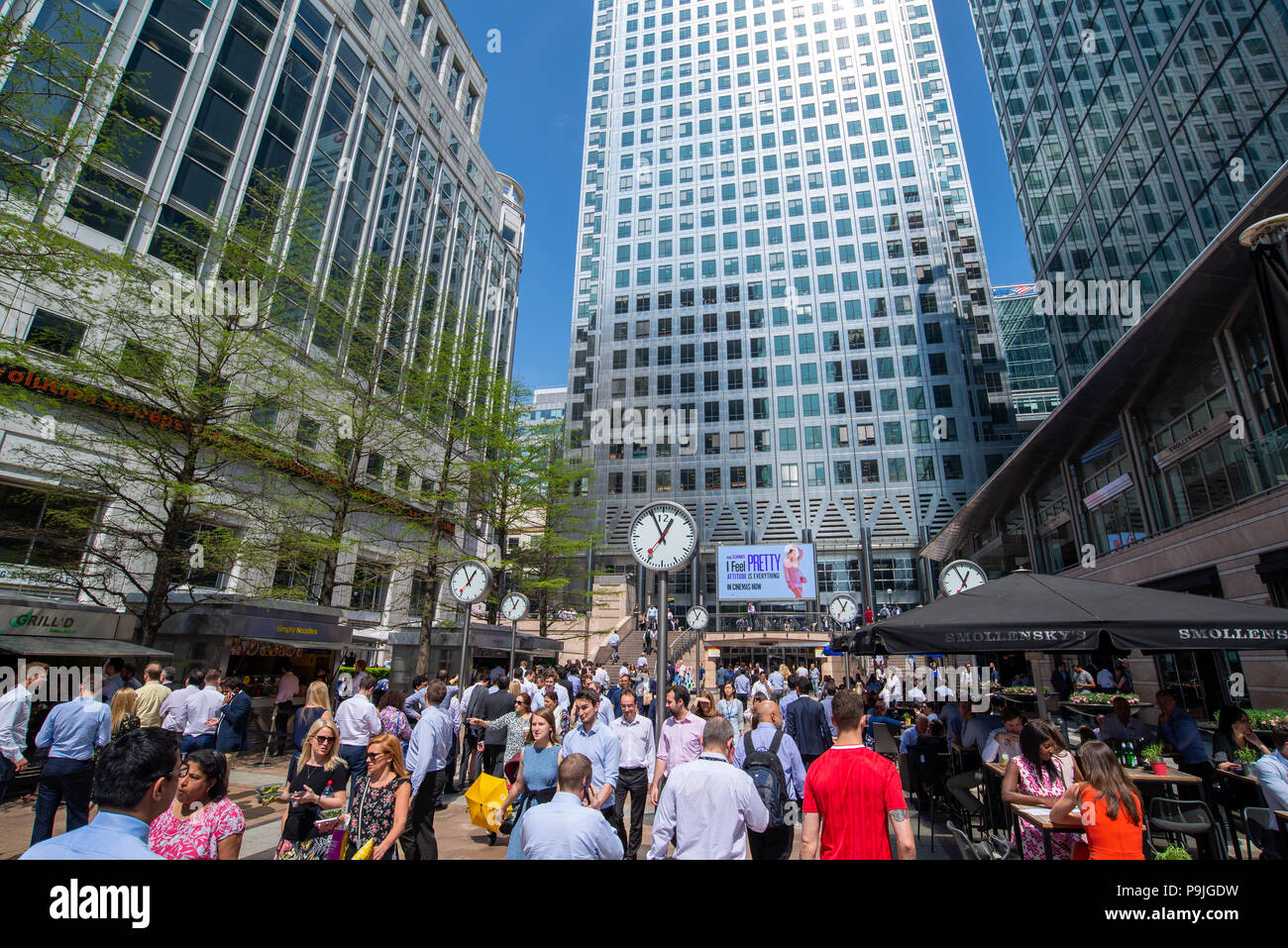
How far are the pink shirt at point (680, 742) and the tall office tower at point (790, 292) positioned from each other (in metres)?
41.6

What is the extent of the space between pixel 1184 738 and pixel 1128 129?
27744mm

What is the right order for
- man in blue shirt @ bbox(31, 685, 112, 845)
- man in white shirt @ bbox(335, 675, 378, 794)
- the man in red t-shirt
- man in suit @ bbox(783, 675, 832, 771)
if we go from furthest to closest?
man in suit @ bbox(783, 675, 832, 771)
man in white shirt @ bbox(335, 675, 378, 794)
man in blue shirt @ bbox(31, 685, 112, 845)
the man in red t-shirt

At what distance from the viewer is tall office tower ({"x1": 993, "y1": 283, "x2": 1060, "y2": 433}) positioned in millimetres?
67000

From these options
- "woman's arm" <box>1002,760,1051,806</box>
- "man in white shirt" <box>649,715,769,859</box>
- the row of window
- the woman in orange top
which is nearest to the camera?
"man in white shirt" <box>649,715,769,859</box>

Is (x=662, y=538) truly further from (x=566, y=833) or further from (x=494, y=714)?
(x=566, y=833)

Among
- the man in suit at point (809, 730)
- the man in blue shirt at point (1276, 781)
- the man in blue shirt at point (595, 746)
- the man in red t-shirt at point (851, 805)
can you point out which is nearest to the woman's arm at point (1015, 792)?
the man in blue shirt at point (1276, 781)

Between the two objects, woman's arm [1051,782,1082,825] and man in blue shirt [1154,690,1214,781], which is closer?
woman's arm [1051,782,1082,825]

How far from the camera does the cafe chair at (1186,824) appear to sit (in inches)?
242

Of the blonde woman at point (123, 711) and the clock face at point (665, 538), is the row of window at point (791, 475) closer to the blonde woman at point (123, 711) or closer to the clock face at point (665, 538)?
the clock face at point (665, 538)

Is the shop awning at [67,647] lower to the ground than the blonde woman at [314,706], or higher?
higher

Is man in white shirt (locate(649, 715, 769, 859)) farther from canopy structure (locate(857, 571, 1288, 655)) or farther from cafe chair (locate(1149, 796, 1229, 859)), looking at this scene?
cafe chair (locate(1149, 796, 1229, 859))

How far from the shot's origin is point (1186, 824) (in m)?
6.17

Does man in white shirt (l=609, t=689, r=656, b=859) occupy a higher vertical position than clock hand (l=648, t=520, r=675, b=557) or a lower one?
lower

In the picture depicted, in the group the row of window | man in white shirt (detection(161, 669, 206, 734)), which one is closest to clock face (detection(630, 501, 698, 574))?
man in white shirt (detection(161, 669, 206, 734))
